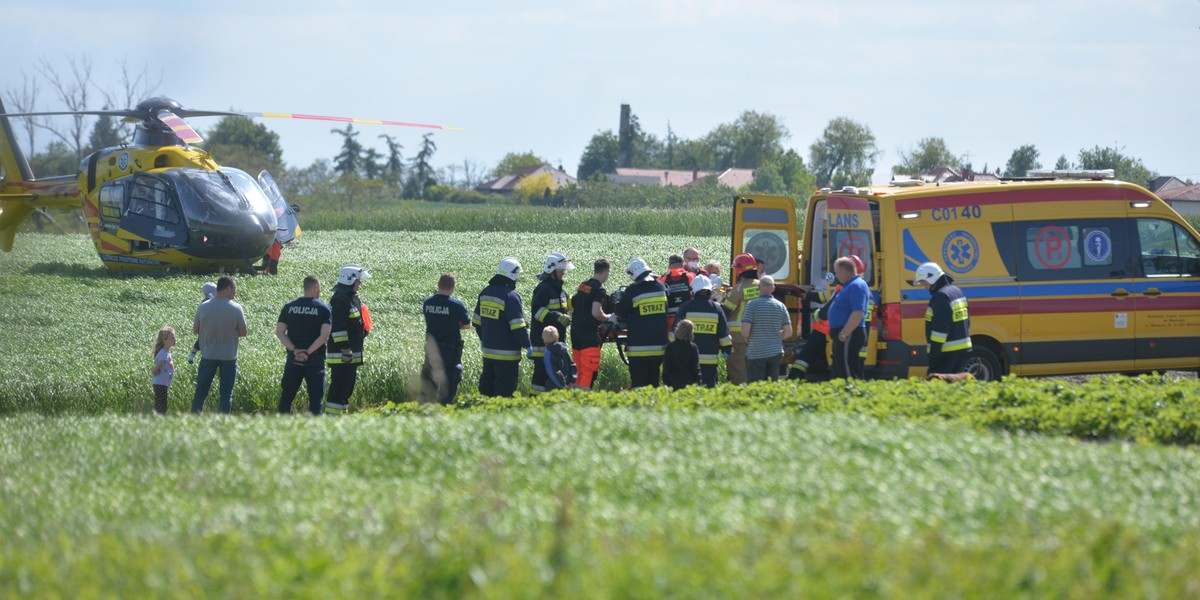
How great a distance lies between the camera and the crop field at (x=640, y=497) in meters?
4.70

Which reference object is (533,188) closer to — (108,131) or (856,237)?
(108,131)

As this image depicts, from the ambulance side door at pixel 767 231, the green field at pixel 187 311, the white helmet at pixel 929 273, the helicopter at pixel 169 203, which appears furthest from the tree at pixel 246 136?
the white helmet at pixel 929 273

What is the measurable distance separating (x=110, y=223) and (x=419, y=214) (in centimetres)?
2359

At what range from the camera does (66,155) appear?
38938 mm

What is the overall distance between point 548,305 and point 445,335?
1.20 metres

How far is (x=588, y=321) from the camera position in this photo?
44.8ft

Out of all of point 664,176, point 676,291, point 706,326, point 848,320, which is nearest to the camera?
point 848,320

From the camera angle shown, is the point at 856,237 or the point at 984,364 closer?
the point at 984,364

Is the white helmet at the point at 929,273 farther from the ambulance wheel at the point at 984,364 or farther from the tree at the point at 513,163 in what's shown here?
the tree at the point at 513,163


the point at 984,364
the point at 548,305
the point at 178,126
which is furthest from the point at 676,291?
the point at 178,126

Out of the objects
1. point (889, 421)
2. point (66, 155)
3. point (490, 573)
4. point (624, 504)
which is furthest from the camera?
point (66, 155)

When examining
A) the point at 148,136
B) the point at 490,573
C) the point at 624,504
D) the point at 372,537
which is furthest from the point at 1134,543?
the point at 148,136

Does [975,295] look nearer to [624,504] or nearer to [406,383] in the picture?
[406,383]

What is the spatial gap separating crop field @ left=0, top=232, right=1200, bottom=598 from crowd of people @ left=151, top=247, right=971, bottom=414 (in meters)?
2.30
